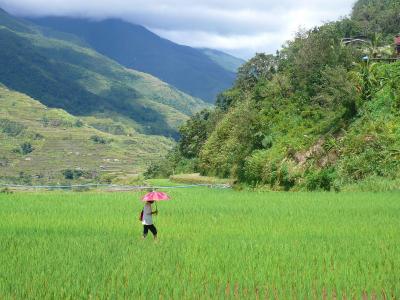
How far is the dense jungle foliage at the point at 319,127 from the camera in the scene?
96.1 ft

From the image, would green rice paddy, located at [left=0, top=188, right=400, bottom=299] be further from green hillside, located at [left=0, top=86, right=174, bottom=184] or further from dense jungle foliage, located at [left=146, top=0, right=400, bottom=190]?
green hillside, located at [left=0, top=86, right=174, bottom=184]

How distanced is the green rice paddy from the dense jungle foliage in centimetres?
1148

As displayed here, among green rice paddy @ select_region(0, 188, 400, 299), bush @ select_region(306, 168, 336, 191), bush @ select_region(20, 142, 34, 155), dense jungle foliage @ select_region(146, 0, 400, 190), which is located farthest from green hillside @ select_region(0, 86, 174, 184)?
green rice paddy @ select_region(0, 188, 400, 299)

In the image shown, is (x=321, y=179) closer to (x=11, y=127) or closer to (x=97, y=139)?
(x=97, y=139)

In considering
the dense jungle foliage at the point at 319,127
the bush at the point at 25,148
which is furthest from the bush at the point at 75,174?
the dense jungle foliage at the point at 319,127

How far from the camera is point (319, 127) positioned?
115 ft

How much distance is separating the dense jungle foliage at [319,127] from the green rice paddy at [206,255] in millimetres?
11478

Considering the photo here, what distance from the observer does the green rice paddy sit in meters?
7.47

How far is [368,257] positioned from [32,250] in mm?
5712

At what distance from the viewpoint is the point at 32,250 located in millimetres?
10516

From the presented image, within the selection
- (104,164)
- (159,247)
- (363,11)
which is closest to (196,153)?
(363,11)

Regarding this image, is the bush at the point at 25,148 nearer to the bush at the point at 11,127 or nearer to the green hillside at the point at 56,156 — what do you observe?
the green hillside at the point at 56,156

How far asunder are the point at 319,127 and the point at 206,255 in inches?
1029

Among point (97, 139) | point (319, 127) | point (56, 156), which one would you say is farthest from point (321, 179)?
point (97, 139)
